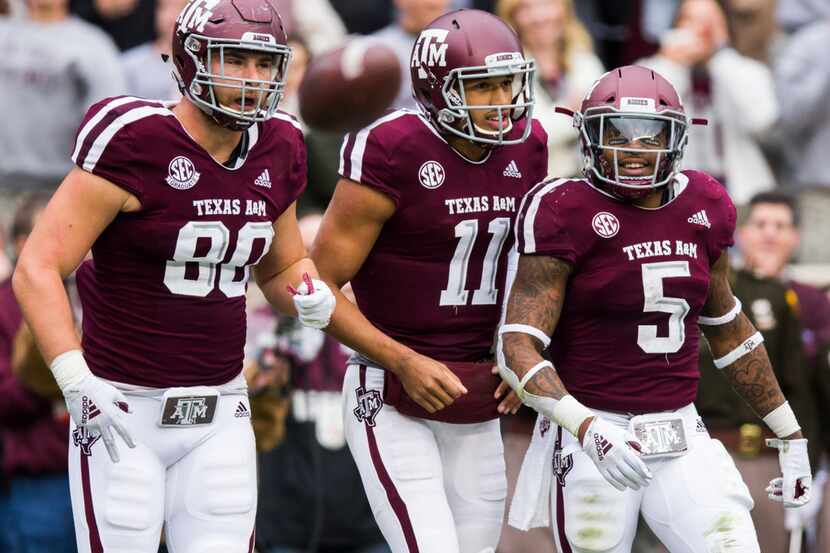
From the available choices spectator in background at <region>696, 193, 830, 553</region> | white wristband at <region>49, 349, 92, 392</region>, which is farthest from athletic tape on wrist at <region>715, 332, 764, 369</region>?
white wristband at <region>49, 349, 92, 392</region>

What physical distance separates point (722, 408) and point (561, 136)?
1.79 metres

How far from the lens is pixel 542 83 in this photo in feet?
28.4

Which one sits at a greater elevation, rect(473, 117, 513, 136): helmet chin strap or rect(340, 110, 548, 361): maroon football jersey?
rect(473, 117, 513, 136): helmet chin strap

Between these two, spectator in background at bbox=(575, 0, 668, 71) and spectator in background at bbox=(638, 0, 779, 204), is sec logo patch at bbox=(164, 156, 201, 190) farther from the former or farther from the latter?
spectator in background at bbox=(575, 0, 668, 71)

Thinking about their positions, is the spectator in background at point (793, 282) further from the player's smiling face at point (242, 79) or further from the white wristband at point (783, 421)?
the player's smiling face at point (242, 79)

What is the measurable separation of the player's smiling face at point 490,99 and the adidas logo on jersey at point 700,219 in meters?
Answer: 0.61

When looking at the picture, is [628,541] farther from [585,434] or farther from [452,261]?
[452,261]

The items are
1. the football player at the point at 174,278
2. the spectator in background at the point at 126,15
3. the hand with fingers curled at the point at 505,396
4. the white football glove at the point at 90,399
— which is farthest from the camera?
the spectator in background at the point at 126,15

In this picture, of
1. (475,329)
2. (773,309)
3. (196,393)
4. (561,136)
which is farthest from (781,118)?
(196,393)

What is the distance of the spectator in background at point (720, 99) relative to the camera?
342 inches

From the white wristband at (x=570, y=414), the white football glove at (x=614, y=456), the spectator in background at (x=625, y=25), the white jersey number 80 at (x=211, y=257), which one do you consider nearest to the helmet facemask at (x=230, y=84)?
the white jersey number 80 at (x=211, y=257)

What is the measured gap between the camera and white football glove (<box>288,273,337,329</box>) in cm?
504

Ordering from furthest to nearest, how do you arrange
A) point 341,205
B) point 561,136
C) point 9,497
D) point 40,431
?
1. point 561,136
2. point 9,497
3. point 40,431
4. point 341,205

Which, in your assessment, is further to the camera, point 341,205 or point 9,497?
point 9,497
